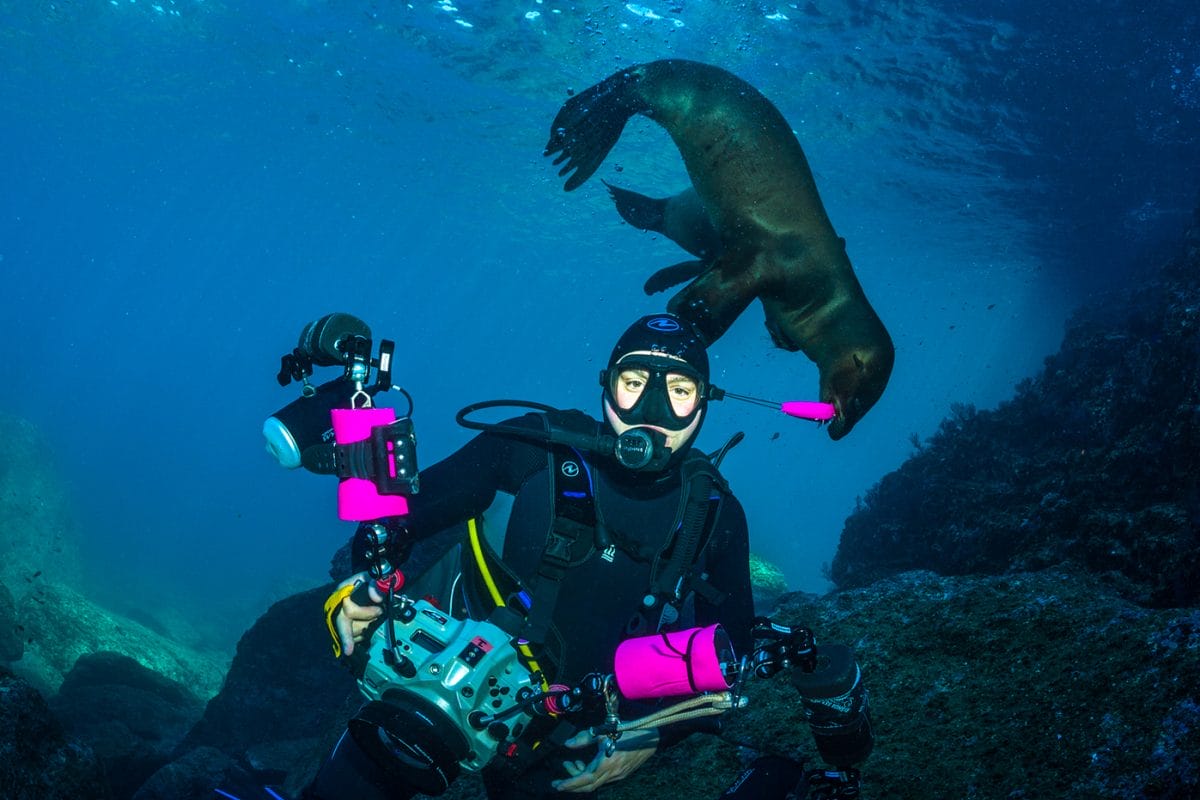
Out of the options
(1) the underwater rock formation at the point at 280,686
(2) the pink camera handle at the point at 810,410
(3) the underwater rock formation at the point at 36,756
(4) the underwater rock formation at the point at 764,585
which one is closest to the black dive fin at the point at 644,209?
(2) the pink camera handle at the point at 810,410

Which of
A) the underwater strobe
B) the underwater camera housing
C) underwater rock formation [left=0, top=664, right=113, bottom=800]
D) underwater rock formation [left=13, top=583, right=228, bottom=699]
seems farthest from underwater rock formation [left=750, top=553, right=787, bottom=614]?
underwater rock formation [left=13, top=583, right=228, bottom=699]

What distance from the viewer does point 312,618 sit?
7.42 meters

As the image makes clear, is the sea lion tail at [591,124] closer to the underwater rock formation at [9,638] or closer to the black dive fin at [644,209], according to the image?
the black dive fin at [644,209]

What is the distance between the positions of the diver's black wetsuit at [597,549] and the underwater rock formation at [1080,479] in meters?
2.48

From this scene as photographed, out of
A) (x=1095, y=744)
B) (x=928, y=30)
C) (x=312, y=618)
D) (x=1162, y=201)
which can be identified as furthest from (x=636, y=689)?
(x=1162, y=201)

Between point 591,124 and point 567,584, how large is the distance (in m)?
3.45

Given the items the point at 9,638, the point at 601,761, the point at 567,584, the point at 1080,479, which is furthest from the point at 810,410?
the point at 9,638

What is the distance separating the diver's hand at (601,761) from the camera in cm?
227

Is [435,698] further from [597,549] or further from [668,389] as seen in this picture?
[668,389]

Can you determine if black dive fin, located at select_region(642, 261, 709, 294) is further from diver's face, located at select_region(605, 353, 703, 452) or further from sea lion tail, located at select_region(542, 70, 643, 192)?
diver's face, located at select_region(605, 353, 703, 452)

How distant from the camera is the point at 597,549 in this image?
8.94 feet

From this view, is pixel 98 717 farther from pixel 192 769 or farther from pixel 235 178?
pixel 235 178

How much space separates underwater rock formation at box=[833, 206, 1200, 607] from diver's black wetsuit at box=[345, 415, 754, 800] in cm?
248

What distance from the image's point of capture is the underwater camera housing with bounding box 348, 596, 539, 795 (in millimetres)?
1910
